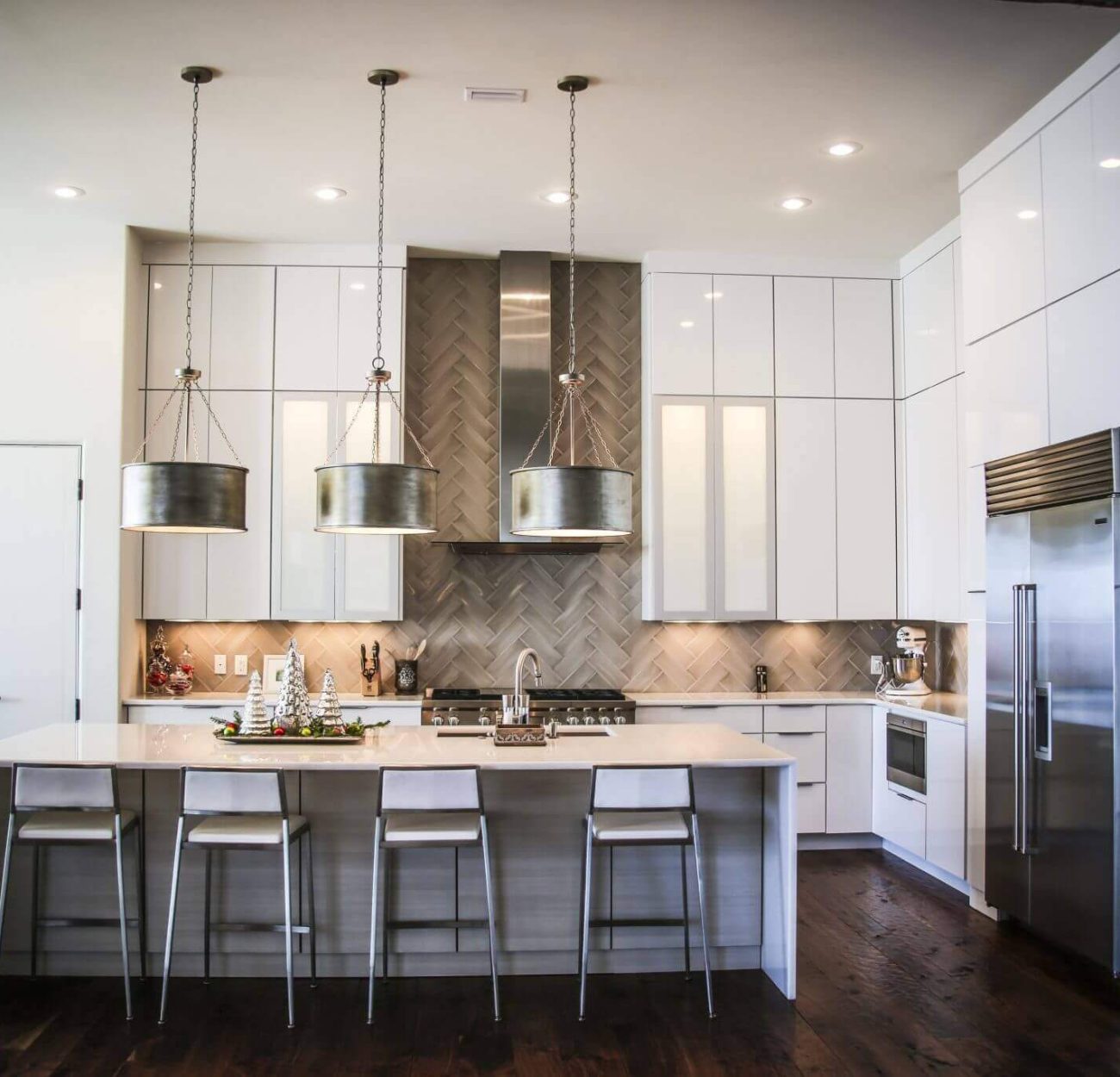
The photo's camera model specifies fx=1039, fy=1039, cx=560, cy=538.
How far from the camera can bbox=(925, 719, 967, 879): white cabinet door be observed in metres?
5.04

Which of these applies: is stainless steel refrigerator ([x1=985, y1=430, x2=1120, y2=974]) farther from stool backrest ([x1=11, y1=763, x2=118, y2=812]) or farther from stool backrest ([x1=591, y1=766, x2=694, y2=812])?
stool backrest ([x1=11, y1=763, x2=118, y2=812])

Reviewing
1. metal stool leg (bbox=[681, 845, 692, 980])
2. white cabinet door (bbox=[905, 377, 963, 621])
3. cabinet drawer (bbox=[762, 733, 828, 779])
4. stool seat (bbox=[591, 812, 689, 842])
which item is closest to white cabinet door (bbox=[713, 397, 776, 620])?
cabinet drawer (bbox=[762, 733, 828, 779])

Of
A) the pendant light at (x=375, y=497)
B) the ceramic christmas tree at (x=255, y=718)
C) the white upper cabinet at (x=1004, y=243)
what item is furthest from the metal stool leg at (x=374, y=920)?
the white upper cabinet at (x=1004, y=243)

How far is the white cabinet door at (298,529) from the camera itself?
5988 millimetres

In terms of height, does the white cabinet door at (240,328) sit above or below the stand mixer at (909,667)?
above

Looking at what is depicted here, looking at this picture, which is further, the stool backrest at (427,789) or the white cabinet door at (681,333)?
the white cabinet door at (681,333)

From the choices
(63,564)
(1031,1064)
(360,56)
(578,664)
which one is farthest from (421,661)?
(1031,1064)

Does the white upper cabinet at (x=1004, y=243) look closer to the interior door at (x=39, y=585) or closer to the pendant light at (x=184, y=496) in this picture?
the pendant light at (x=184, y=496)

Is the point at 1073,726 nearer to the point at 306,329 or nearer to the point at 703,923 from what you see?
the point at 703,923

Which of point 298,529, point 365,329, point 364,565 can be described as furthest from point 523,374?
point 298,529

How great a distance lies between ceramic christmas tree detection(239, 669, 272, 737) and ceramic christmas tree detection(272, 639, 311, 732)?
1.7 inches

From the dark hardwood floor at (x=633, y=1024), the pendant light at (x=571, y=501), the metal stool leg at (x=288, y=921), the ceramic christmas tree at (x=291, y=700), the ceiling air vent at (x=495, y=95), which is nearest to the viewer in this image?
the dark hardwood floor at (x=633, y=1024)

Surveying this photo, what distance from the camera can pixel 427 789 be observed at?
3605 millimetres

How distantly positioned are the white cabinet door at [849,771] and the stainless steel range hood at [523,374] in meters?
1.75
